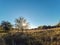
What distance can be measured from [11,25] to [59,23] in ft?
55.8

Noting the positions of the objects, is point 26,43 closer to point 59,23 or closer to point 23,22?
point 23,22

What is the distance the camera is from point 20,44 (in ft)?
86.1

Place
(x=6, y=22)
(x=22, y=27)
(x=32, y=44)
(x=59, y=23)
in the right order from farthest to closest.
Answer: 1. (x=59, y=23)
2. (x=6, y=22)
3. (x=22, y=27)
4. (x=32, y=44)

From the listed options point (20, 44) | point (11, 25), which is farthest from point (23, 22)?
point (20, 44)

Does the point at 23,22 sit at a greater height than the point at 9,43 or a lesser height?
greater

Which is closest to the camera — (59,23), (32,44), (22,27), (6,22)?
(32,44)

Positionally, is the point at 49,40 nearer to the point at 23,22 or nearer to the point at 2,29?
the point at 23,22

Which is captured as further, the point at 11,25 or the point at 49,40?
the point at 11,25

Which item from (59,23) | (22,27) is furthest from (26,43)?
(59,23)

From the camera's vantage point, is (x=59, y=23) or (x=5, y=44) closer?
(x=5, y=44)

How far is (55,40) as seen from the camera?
25.9 meters

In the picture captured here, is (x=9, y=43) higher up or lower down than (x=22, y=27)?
lower down

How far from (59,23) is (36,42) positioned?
32.5 m

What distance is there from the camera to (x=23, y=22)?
141 feet
